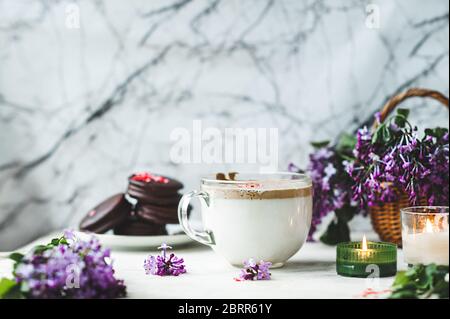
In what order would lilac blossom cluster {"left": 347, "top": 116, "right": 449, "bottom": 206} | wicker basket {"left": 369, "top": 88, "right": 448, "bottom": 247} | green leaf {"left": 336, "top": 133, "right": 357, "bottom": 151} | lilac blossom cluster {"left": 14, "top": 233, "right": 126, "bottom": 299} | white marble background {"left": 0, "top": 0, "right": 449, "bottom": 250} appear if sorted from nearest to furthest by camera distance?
lilac blossom cluster {"left": 14, "top": 233, "right": 126, "bottom": 299} < lilac blossom cluster {"left": 347, "top": 116, "right": 449, "bottom": 206} < wicker basket {"left": 369, "top": 88, "right": 448, "bottom": 247} < green leaf {"left": 336, "top": 133, "right": 357, "bottom": 151} < white marble background {"left": 0, "top": 0, "right": 449, "bottom": 250}

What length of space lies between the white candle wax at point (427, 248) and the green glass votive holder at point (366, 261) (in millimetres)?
33

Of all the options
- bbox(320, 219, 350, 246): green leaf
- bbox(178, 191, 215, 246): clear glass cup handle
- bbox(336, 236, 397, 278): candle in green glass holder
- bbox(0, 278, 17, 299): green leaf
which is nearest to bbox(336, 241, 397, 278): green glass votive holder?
bbox(336, 236, 397, 278): candle in green glass holder

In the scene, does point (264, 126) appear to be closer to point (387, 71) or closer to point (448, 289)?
point (387, 71)

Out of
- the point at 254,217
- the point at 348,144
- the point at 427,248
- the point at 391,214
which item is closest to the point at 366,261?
the point at 427,248

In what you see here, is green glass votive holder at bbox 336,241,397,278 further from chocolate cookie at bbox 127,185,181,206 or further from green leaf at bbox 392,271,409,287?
chocolate cookie at bbox 127,185,181,206

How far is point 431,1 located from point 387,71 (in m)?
0.22

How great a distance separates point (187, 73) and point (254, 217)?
0.74 metres

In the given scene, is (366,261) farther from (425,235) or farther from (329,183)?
(329,183)

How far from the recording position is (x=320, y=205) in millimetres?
1532

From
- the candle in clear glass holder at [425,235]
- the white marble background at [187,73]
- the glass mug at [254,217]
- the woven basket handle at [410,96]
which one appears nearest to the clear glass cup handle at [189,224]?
the glass mug at [254,217]

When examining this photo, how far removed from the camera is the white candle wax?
1.12m

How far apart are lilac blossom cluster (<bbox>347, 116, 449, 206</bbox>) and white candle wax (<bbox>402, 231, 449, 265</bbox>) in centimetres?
16

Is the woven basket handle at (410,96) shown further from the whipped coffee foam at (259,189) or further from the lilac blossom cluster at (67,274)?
the lilac blossom cluster at (67,274)

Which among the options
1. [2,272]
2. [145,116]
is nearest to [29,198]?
[145,116]
